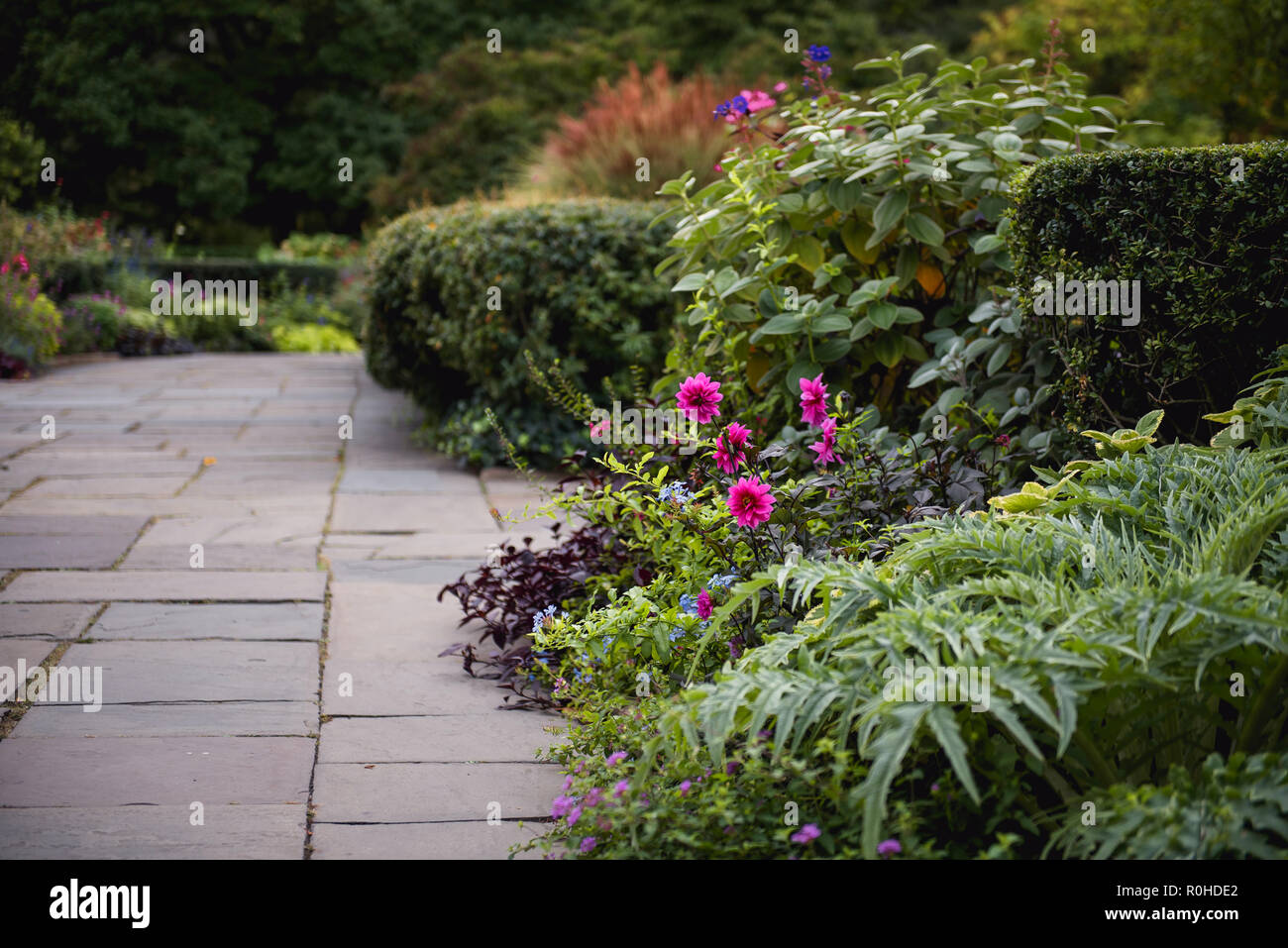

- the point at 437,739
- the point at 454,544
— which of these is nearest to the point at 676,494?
the point at 437,739

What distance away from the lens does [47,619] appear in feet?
10.5

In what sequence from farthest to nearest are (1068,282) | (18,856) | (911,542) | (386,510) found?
1. (386,510)
2. (1068,282)
3. (911,542)
4. (18,856)

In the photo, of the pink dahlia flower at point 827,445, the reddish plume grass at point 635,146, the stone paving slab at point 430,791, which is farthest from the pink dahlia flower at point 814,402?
the reddish plume grass at point 635,146

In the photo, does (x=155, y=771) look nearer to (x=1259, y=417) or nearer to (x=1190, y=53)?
(x=1259, y=417)

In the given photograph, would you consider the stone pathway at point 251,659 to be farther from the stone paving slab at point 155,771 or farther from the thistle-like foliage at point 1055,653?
the thistle-like foliage at point 1055,653

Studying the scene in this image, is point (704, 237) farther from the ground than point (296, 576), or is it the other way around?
point (704, 237)

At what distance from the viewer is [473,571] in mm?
3730

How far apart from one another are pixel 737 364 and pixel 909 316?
21.9 inches

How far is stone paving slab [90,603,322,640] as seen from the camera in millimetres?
3141

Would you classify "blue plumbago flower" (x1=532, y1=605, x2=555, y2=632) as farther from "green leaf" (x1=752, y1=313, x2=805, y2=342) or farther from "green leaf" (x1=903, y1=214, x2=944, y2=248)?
"green leaf" (x1=903, y1=214, x2=944, y2=248)

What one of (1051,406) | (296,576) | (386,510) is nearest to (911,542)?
(1051,406)

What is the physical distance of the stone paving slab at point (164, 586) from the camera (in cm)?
345
